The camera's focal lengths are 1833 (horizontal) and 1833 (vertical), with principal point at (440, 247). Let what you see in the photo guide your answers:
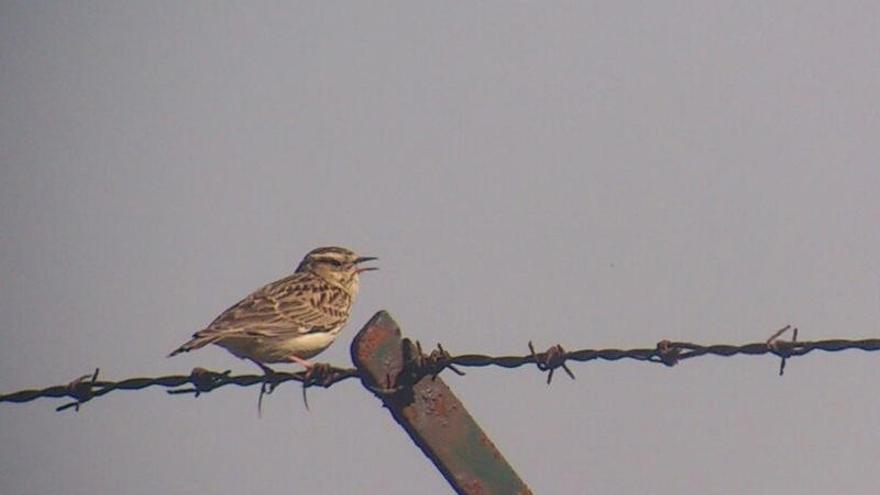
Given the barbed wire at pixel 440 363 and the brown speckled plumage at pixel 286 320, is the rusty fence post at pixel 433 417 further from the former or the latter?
the brown speckled plumage at pixel 286 320

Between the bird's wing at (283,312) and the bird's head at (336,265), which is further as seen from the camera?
the bird's head at (336,265)

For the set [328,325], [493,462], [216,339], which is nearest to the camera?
[493,462]

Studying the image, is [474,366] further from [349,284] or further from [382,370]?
[349,284]

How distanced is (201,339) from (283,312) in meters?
1.34

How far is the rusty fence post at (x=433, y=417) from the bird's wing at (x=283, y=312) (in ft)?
22.9

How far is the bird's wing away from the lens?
600 inches

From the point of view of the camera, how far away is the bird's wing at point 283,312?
15.2 metres

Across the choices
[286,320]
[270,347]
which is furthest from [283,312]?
[270,347]

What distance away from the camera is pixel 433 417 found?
7.98 metres

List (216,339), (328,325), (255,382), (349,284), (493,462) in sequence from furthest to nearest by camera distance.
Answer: (349,284)
(328,325)
(216,339)
(255,382)
(493,462)

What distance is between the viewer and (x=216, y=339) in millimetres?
14781

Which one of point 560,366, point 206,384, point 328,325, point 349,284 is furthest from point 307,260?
point 560,366

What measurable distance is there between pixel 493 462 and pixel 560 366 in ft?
4.06

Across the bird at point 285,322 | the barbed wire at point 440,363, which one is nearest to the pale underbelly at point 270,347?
the bird at point 285,322
